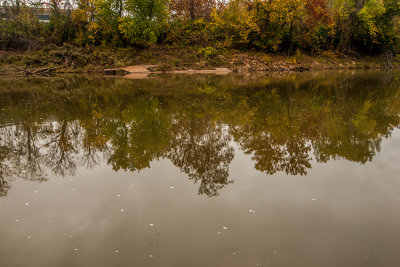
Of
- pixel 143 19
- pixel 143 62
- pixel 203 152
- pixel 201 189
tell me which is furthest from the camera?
pixel 143 62

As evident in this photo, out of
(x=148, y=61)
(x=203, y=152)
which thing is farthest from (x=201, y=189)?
(x=148, y=61)

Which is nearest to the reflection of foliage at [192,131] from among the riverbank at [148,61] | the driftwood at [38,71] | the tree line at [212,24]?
the driftwood at [38,71]

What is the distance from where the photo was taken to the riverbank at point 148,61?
113ft

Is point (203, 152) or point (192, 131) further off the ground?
point (192, 131)

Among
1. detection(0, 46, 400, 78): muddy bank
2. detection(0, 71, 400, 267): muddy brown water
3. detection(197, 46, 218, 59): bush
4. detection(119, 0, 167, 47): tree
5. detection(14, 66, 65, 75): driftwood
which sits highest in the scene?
detection(119, 0, 167, 47): tree

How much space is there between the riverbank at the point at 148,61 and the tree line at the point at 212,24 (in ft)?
6.07

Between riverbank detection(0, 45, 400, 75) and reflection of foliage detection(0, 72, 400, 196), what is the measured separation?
17987 mm

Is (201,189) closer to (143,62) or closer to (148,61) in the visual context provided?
(143,62)

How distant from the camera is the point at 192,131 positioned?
421 inches

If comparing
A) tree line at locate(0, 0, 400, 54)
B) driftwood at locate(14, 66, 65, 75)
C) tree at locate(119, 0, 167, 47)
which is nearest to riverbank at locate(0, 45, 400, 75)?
driftwood at locate(14, 66, 65, 75)

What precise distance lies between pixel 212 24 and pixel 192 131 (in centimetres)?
3467

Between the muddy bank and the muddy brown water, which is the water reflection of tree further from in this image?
the muddy bank

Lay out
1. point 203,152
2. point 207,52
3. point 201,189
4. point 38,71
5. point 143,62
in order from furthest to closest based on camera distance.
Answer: point 207,52, point 143,62, point 38,71, point 203,152, point 201,189

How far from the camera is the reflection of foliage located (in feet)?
25.8
